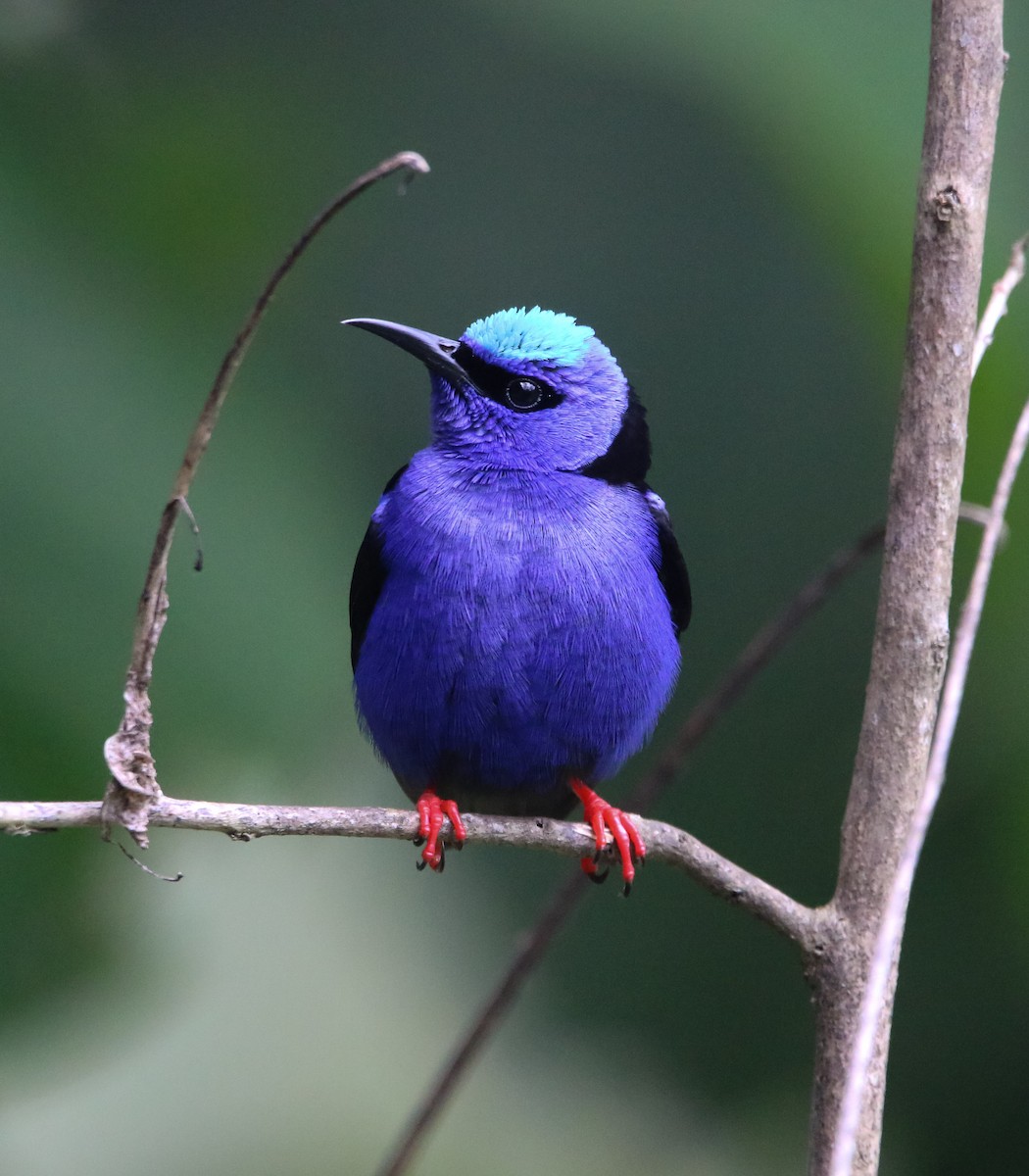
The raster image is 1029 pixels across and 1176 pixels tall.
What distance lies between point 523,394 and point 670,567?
1.62 feet

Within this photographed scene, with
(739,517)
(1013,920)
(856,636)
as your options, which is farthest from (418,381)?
(1013,920)

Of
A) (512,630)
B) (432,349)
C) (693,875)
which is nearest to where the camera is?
(693,875)

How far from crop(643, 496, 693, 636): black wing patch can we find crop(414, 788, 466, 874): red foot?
0.66 meters

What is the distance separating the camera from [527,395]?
3367mm

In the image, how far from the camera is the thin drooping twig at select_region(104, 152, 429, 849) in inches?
78.4

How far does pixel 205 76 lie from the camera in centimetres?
405

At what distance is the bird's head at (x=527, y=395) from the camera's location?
3.34 meters

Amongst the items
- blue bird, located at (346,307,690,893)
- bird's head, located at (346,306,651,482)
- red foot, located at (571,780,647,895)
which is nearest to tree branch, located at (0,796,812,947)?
red foot, located at (571,780,647,895)

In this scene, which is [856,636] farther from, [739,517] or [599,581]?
[599,581]

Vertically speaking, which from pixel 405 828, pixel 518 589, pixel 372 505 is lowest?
pixel 405 828

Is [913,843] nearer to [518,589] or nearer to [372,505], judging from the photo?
[518,589]

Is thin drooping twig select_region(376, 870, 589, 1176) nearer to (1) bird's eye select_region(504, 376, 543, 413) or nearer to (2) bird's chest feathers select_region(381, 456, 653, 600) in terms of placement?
(2) bird's chest feathers select_region(381, 456, 653, 600)

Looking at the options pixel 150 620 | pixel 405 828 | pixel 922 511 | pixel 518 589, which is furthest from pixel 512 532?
pixel 150 620

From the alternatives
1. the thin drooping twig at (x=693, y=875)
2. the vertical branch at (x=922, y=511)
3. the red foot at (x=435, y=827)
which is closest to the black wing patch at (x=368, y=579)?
the red foot at (x=435, y=827)
